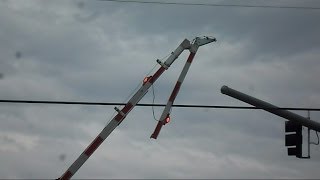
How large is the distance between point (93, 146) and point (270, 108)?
4552 millimetres

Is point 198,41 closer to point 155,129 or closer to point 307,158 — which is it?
point 155,129

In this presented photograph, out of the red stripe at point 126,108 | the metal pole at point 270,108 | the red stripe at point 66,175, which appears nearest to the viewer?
the metal pole at point 270,108

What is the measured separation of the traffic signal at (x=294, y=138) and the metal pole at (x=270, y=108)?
170 millimetres

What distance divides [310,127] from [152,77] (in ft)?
14.0

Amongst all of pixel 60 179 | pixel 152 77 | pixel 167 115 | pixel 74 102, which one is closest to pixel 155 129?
Result: pixel 167 115

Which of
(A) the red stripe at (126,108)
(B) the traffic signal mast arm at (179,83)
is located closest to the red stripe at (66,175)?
(A) the red stripe at (126,108)

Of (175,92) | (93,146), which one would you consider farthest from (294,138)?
(93,146)

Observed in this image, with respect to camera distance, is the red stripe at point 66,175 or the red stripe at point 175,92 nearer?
the red stripe at point 66,175

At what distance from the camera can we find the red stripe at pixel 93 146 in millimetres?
13234

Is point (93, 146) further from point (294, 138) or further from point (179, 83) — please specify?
point (294, 138)

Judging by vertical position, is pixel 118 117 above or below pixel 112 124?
above

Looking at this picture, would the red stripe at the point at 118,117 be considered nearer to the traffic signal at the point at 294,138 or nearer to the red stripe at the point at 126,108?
the red stripe at the point at 126,108

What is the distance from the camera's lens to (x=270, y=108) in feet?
40.3

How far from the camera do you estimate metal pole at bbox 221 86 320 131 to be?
12.4 metres
